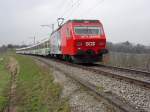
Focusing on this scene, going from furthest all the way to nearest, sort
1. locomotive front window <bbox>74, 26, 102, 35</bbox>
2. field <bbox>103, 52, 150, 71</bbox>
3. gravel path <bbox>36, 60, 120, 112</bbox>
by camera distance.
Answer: locomotive front window <bbox>74, 26, 102, 35</bbox>
field <bbox>103, 52, 150, 71</bbox>
gravel path <bbox>36, 60, 120, 112</bbox>

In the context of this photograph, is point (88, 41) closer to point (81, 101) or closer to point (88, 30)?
point (88, 30)

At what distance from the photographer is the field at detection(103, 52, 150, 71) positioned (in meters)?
22.6

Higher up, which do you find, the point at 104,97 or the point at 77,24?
the point at 77,24

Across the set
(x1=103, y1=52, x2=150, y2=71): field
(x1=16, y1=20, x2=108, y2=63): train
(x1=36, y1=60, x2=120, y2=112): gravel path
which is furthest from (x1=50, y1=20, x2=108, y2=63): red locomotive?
(x1=36, y1=60, x2=120, y2=112): gravel path

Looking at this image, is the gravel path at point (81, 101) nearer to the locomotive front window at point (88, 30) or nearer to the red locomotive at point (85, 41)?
the red locomotive at point (85, 41)

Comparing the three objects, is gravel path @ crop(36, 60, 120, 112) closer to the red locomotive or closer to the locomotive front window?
the red locomotive

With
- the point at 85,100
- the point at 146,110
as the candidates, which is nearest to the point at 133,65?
the point at 85,100

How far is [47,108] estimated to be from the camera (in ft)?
34.0

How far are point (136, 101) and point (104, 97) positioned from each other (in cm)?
92

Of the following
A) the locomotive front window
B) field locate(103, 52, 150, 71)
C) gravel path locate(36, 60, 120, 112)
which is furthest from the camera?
the locomotive front window

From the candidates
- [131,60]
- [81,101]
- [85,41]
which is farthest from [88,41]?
[81,101]

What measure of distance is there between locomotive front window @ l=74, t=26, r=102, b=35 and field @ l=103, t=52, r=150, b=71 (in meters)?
3.20

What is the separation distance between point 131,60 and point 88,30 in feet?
13.6

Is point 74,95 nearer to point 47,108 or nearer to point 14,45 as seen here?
point 47,108
